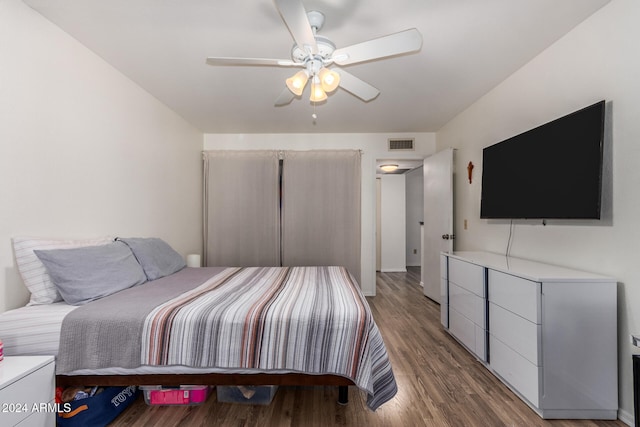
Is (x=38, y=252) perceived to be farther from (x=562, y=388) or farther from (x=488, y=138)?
(x=488, y=138)

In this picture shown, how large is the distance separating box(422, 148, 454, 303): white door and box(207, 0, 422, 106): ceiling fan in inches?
79.9

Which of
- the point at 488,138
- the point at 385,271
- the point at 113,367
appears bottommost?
the point at 385,271

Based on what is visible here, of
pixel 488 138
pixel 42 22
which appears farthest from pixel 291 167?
pixel 42 22

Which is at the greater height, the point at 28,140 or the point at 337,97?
the point at 337,97

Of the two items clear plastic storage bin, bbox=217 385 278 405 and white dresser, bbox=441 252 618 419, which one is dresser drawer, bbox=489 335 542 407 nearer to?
white dresser, bbox=441 252 618 419

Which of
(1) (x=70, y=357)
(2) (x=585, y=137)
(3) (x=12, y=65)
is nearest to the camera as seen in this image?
(1) (x=70, y=357)

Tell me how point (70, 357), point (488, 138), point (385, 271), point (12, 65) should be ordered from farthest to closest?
point (385, 271), point (488, 138), point (12, 65), point (70, 357)

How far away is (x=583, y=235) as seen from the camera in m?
1.89

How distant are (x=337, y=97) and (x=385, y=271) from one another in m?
4.27

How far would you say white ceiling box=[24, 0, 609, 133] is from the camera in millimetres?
1769

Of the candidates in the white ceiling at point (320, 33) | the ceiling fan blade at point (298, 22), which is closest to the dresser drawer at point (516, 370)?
the white ceiling at point (320, 33)

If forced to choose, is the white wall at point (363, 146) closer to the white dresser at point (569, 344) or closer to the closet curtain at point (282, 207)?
the closet curtain at point (282, 207)

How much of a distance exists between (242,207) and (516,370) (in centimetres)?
365

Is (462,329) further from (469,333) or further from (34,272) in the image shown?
(34,272)
